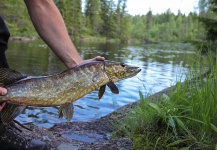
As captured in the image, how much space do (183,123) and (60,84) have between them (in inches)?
74.5

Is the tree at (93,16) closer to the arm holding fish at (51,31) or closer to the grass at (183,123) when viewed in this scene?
the grass at (183,123)

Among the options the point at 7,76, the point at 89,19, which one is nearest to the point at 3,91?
the point at 7,76

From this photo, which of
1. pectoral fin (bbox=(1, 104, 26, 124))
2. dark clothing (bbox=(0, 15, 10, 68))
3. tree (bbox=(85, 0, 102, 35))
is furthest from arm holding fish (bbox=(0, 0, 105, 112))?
tree (bbox=(85, 0, 102, 35))

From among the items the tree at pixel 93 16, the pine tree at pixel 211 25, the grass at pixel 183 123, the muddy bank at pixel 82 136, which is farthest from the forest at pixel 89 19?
the grass at pixel 183 123

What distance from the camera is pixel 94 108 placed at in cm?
759

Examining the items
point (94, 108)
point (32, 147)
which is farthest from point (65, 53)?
point (94, 108)

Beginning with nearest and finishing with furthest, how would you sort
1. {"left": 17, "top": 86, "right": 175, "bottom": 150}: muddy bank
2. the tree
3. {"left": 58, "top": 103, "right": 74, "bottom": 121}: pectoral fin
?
{"left": 58, "top": 103, "right": 74, "bottom": 121}: pectoral fin
{"left": 17, "top": 86, "right": 175, "bottom": 150}: muddy bank
the tree

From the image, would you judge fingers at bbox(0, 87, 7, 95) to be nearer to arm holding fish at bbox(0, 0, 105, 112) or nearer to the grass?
arm holding fish at bbox(0, 0, 105, 112)

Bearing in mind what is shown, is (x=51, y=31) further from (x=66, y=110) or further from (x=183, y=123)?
(x=183, y=123)

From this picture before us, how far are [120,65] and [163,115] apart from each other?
144cm

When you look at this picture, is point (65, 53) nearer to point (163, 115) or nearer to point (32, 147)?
point (32, 147)

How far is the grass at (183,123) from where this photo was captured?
10.0 ft

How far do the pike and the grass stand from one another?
125 cm

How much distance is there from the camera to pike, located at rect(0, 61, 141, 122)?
86.8 inches
